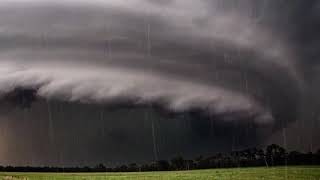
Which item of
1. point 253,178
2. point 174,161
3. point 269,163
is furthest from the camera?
point 269,163

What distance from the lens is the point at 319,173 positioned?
105 ft

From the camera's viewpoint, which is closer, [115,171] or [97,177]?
[97,177]

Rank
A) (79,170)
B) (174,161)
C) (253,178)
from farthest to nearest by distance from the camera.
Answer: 1. (174,161)
2. (79,170)
3. (253,178)

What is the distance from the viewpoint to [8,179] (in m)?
26.6

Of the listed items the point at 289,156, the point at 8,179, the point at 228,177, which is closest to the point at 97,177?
the point at 8,179

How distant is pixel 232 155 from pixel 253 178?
1389cm

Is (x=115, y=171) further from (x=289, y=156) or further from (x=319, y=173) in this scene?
(x=289, y=156)

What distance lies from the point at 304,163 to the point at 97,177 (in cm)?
1825

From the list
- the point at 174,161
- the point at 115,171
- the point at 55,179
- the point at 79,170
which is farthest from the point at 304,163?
the point at 55,179

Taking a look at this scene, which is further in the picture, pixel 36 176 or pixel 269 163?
pixel 269 163

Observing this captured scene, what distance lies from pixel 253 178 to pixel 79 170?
10.6m

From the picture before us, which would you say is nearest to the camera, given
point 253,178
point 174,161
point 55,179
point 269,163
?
point 55,179

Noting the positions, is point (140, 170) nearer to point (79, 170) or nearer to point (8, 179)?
point (79, 170)

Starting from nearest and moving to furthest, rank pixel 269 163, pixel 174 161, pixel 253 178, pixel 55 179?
pixel 55 179 < pixel 253 178 < pixel 174 161 < pixel 269 163
